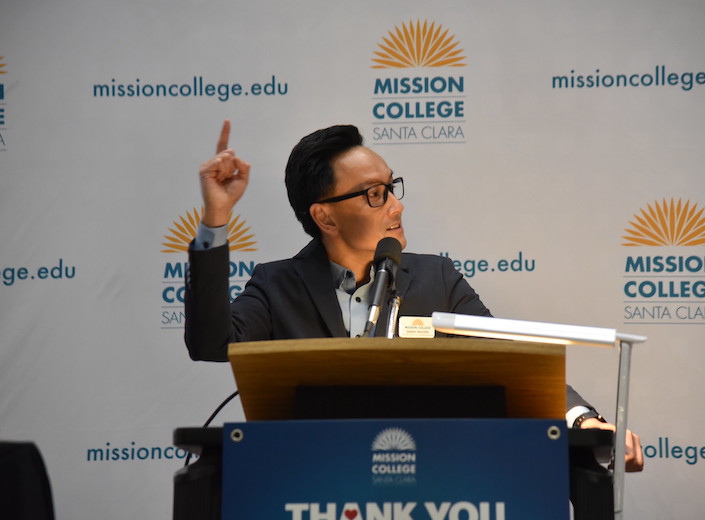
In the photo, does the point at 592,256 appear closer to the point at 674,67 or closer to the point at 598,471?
the point at 674,67

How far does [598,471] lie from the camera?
1.19 m

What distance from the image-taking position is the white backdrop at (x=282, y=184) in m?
3.35

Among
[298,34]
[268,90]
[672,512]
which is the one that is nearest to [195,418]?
[268,90]

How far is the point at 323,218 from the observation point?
2727mm

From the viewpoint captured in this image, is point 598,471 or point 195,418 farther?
point 195,418

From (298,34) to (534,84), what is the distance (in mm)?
1064

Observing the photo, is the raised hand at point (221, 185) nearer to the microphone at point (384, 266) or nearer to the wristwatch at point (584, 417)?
the microphone at point (384, 266)

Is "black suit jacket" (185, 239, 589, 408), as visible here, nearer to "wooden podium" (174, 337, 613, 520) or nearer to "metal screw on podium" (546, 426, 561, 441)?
"wooden podium" (174, 337, 613, 520)

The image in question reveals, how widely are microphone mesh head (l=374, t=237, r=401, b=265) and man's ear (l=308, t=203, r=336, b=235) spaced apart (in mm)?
782

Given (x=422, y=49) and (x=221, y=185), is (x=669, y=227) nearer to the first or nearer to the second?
(x=422, y=49)

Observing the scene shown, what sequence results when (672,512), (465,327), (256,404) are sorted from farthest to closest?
(672,512)
(256,404)
(465,327)

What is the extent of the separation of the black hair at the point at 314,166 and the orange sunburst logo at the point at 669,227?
1.30 m

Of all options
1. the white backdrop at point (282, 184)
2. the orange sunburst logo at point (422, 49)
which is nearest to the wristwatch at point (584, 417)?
the white backdrop at point (282, 184)

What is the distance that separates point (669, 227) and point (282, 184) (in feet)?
5.41
